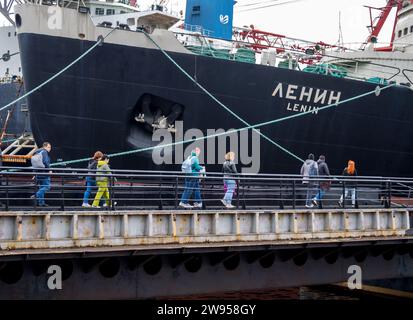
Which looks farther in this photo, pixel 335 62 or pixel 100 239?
pixel 335 62

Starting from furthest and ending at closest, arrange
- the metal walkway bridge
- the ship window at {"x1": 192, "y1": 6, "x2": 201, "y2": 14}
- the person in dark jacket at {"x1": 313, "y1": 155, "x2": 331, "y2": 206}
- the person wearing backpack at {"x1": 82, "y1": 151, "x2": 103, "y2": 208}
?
the ship window at {"x1": 192, "y1": 6, "x2": 201, "y2": 14} < the person in dark jacket at {"x1": 313, "y1": 155, "x2": 331, "y2": 206} < the person wearing backpack at {"x1": 82, "y1": 151, "x2": 103, "y2": 208} < the metal walkway bridge

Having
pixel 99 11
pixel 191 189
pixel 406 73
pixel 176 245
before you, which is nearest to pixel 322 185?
pixel 191 189

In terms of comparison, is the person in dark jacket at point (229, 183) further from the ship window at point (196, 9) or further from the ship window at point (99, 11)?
the ship window at point (99, 11)

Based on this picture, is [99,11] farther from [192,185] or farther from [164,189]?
[192,185]

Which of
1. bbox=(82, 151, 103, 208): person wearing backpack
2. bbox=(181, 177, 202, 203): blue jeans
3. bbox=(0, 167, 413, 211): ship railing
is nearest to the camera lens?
bbox=(0, 167, 413, 211): ship railing

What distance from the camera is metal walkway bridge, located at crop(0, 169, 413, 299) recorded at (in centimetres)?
1025

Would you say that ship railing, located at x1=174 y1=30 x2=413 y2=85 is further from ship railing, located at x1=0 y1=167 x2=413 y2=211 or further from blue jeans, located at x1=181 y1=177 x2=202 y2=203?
blue jeans, located at x1=181 y1=177 x2=202 y2=203

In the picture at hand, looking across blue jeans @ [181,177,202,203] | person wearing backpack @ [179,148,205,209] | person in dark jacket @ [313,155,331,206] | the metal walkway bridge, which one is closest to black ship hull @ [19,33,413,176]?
A: person in dark jacket @ [313,155,331,206]

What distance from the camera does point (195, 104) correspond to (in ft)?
70.0

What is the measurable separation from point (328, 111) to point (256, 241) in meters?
12.6

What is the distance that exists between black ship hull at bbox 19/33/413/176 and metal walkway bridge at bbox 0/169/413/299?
8.13m
